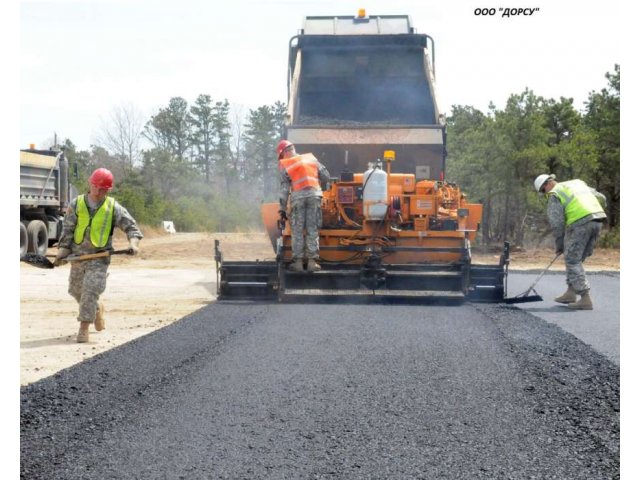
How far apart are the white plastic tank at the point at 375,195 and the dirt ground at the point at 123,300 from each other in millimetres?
1938

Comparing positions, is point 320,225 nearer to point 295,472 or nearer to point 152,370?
point 152,370

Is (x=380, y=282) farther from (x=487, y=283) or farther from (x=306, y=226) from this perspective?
(x=487, y=283)

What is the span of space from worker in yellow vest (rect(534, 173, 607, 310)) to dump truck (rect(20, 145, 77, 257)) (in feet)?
27.3

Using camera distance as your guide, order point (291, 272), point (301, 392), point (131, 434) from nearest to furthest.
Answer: point (131, 434), point (301, 392), point (291, 272)

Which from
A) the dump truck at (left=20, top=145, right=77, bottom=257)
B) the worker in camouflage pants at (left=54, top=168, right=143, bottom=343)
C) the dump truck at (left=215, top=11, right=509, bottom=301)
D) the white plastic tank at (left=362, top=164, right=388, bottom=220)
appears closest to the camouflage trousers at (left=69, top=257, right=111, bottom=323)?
the worker in camouflage pants at (left=54, top=168, right=143, bottom=343)

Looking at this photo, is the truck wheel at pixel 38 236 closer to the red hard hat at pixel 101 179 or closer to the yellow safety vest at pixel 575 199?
the red hard hat at pixel 101 179

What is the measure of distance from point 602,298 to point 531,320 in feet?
7.46

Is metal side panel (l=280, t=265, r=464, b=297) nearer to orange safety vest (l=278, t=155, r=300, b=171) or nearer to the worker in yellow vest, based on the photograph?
orange safety vest (l=278, t=155, r=300, b=171)

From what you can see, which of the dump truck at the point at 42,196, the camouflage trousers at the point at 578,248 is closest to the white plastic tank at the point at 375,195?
the camouflage trousers at the point at 578,248

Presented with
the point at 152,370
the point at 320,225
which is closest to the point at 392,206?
the point at 320,225

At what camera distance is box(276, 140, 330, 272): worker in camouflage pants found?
746cm

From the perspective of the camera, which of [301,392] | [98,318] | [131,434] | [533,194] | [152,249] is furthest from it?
[152,249]

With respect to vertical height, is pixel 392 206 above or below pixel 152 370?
above

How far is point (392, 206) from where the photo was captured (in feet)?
25.5
